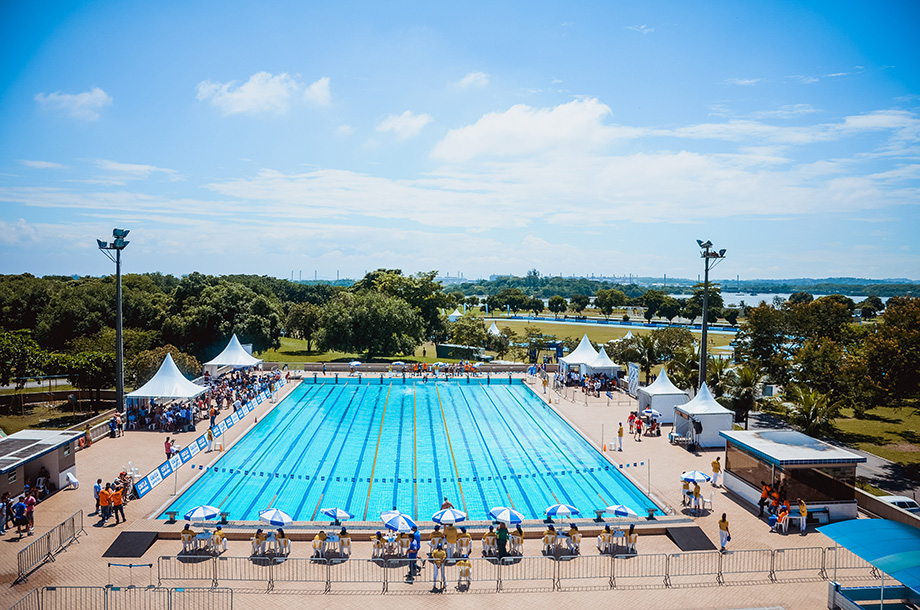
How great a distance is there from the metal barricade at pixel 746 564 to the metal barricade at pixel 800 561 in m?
0.16

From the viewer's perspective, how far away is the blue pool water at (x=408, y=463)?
18.2 meters

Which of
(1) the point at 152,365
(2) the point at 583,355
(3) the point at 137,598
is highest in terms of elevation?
(2) the point at 583,355

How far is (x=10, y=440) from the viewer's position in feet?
54.6

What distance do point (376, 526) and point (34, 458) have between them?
393 inches

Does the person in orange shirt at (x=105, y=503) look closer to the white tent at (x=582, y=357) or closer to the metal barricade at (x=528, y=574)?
the metal barricade at (x=528, y=574)

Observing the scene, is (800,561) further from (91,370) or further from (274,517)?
(91,370)

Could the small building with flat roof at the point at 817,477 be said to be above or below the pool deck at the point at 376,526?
above

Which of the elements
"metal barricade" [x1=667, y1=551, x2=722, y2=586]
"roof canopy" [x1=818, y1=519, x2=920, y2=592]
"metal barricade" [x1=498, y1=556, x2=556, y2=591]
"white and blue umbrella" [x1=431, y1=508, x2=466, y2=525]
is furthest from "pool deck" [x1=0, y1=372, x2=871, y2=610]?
"white and blue umbrella" [x1=431, y1=508, x2=466, y2=525]

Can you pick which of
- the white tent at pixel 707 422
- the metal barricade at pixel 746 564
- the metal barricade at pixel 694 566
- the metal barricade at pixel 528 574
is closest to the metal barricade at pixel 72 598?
the metal barricade at pixel 528 574

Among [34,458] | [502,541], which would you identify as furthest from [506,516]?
[34,458]

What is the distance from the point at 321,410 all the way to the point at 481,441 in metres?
9.48

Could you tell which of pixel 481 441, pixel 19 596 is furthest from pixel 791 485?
pixel 19 596

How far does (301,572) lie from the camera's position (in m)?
12.4

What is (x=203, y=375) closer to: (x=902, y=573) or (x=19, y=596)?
(x=19, y=596)
